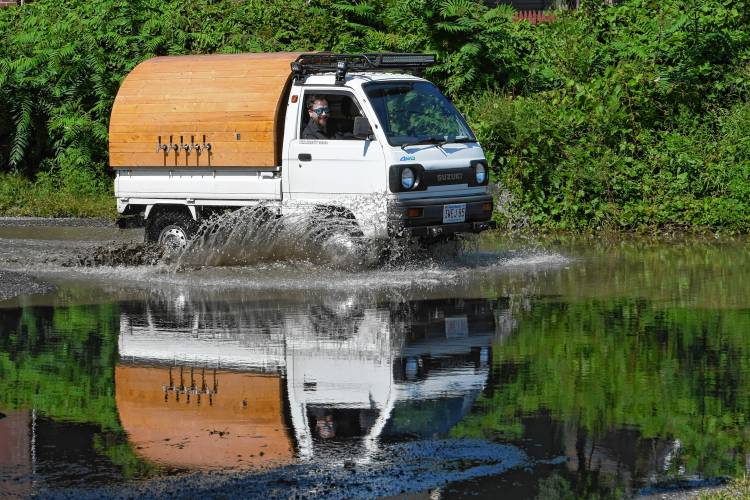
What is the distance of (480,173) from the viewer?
15750mm

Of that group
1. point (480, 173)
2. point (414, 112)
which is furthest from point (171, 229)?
point (480, 173)

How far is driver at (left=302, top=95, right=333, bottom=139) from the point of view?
15.7m

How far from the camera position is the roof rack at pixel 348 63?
15805 millimetres

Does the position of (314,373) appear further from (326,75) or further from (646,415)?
(326,75)

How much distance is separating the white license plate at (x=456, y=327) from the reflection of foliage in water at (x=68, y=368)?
276 cm

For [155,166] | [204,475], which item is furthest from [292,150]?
[204,475]

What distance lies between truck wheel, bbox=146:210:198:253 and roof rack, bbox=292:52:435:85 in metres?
2.29

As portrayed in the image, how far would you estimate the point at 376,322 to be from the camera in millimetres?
12039

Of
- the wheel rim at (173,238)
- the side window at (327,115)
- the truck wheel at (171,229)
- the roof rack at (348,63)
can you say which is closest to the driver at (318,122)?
the side window at (327,115)

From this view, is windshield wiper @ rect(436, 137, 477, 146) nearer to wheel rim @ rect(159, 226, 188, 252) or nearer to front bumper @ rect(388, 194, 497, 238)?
front bumper @ rect(388, 194, 497, 238)

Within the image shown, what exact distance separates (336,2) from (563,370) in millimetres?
15403

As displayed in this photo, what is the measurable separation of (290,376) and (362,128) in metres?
6.01

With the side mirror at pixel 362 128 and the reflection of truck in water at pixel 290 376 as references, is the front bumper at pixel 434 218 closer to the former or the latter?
the side mirror at pixel 362 128

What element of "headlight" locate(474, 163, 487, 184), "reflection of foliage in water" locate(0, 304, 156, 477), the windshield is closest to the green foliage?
the windshield
